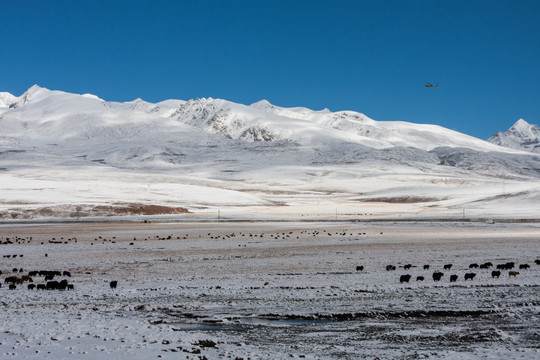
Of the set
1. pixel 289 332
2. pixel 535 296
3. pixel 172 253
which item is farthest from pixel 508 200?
pixel 289 332

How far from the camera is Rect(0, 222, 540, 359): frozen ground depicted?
1231 cm

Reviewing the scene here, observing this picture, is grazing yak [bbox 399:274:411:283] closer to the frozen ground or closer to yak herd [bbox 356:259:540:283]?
yak herd [bbox 356:259:540:283]

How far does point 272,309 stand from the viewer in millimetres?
16203

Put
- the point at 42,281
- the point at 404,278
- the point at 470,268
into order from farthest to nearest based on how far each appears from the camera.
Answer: the point at 470,268 → the point at 42,281 → the point at 404,278

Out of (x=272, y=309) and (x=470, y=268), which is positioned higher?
(x=470, y=268)

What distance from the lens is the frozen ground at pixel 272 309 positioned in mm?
12312

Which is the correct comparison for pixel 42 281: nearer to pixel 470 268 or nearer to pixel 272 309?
pixel 272 309

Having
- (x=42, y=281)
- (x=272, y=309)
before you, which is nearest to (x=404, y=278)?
(x=272, y=309)

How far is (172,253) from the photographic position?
32812 mm

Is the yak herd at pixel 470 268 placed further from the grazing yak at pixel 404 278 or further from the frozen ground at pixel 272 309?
the frozen ground at pixel 272 309

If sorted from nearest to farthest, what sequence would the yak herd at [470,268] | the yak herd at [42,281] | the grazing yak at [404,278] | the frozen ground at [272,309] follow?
1. the frozen ground at [272,309]
2. the yak herd at [42,281]
3. the grazing yak at [404,278]
4. the yak herd at [470,268]

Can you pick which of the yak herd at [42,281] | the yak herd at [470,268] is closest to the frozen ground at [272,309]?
the yak herd at [470,268]

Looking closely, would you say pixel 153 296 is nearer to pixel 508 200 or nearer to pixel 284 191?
pixel 508 200

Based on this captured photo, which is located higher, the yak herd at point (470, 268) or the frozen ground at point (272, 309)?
the yak herd at point (470, 268)
